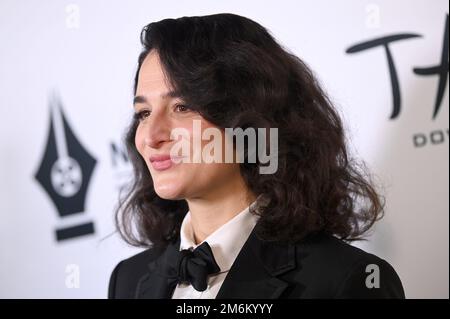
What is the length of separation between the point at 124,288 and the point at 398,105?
91cm

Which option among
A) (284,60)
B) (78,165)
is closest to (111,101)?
(78,165)

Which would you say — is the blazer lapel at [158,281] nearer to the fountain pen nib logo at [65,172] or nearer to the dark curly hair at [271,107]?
the dark curly hair at [271,107]

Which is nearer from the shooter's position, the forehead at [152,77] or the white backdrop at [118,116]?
the forehead at [152,77]

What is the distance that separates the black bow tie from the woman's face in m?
0.12

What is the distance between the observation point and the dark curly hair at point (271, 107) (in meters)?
1.12

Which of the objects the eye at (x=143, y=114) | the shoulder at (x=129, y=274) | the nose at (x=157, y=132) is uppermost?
the eye at (x=143, y=114)

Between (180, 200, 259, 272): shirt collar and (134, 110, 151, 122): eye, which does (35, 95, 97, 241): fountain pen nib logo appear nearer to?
(134, 110, 151, 122): eye

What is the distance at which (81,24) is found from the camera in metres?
1.68

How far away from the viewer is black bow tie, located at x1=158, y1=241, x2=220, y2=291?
3.65 ft

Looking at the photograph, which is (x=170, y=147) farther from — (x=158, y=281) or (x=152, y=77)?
(x=158, y=281)

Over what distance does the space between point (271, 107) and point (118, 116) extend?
0.67 meters

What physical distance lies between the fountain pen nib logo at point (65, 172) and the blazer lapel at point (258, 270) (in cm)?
73

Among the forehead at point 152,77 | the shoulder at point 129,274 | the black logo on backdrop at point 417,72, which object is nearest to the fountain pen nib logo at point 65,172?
the shoulder at point 129,274

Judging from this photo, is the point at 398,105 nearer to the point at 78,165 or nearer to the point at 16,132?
the point at 78,165
